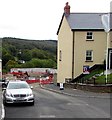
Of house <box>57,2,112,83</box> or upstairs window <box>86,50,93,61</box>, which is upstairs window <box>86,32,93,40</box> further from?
upstairs window <box>86,50,93,61</box>

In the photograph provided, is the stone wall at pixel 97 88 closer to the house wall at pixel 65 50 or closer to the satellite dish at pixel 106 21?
the satellite dish at pixel 106 21

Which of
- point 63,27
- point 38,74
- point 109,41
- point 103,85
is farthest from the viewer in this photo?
point 38,74

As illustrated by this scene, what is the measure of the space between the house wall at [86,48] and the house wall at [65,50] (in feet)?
3.62

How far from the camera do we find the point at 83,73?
155ft

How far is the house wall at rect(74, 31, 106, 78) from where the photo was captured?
47822mm

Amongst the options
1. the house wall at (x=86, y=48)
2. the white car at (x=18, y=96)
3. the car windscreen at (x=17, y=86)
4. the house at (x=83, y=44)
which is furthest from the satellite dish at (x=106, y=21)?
the white car at (x=18, y=96)

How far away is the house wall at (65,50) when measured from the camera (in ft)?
162

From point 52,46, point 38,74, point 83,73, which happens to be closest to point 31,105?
point 83,73

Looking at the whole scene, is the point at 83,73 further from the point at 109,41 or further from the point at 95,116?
the point at 95,116

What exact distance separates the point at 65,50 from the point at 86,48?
413cm

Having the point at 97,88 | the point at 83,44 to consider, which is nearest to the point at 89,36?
the point at 83,44

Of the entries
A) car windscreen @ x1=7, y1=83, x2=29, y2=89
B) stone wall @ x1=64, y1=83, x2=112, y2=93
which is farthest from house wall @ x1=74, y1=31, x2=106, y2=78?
car windscreen @ x1=7, y1=83, x2=29, y2=89

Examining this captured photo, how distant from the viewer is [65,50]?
169ft

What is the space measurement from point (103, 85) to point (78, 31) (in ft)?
57.1
